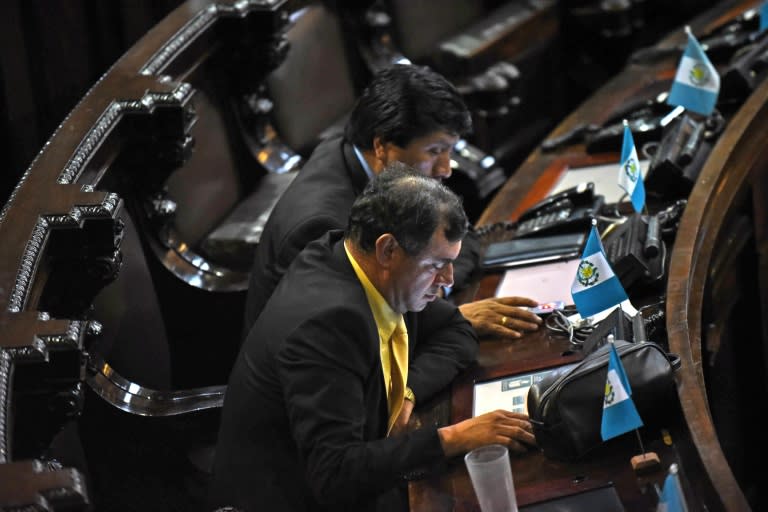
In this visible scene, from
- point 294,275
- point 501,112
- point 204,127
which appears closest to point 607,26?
point 501,112

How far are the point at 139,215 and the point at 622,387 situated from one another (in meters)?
1.26

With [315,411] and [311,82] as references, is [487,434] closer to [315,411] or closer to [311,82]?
[315,411]

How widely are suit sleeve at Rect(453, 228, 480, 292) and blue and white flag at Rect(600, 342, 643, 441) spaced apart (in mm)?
876

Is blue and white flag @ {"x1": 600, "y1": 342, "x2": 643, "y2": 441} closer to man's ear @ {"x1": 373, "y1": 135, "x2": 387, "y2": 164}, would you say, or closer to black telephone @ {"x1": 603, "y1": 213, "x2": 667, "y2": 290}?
black telephone @ {"x1": 603, "y1": 213, "x2": 667, "y2": 290}

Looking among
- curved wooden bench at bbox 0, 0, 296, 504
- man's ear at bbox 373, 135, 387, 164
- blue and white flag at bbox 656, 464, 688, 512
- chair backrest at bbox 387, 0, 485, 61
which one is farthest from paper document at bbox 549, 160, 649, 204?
blue and white flag at bbox 656, 464, 688, 512

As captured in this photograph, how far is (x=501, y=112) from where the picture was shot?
4.14 meters

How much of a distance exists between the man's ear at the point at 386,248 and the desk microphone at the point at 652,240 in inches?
28.1

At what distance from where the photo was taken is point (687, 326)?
2121 millimetres

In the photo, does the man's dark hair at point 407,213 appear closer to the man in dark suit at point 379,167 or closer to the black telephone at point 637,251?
the man in dark suit at point 379,167

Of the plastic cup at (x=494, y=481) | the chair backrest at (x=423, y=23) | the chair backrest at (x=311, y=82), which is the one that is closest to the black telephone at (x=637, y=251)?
the plastic cup at (x=494, y=481)

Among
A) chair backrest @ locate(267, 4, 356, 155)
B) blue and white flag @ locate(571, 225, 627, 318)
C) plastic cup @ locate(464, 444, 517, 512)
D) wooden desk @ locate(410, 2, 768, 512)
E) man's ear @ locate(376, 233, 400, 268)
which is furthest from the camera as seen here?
chair backrest @ locate(267, 4, 356, 155)

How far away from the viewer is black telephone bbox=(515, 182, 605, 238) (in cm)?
273

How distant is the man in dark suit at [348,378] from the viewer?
183 centimetres

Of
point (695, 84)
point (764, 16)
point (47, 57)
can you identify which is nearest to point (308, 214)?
point (47, 57)
